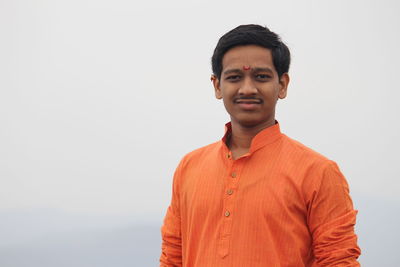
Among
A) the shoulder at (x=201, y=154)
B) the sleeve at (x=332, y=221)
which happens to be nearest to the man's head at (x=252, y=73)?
the shoulder at (x=201, y=154)

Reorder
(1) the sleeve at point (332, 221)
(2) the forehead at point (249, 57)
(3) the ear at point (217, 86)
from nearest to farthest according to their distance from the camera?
(1) the sleeve at point (332, 221)
(2) the forehead at point (249, 57)
(3) the ear at point (217, 86)

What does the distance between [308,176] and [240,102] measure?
298mm

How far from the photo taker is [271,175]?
4.81 ft

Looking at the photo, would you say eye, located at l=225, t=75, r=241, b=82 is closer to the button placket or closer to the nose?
the nose

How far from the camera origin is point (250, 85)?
4.83 feet

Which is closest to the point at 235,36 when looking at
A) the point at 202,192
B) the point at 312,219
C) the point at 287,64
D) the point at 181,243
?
the point at 287,64

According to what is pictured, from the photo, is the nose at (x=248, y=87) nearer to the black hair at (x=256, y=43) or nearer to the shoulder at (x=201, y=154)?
the black hair at (x=256, y=43)

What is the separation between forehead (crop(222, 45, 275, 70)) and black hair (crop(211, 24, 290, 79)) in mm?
14

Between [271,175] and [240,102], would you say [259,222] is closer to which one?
[271,175]

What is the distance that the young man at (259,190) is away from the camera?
1.42 metres

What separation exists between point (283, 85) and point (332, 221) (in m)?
0.45

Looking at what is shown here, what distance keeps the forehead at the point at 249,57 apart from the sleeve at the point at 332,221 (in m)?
0.36

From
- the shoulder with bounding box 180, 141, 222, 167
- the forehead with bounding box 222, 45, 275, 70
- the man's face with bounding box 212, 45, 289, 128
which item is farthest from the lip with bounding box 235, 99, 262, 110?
the shoulder with bounding box 180, 141, 222, 167

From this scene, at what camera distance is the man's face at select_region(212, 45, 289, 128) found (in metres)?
1.48
